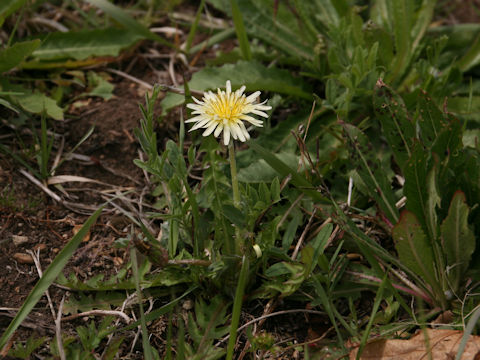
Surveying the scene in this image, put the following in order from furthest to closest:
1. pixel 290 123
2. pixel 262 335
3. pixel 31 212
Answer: pixel 290 123 < pixel 31 212 < pixel 262 335

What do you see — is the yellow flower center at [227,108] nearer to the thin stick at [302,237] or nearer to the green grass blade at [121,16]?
the thin stick at [302,237]

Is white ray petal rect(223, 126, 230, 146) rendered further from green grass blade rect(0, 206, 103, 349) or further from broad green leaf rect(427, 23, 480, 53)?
broad green leaf rect(427, 23, 480, 53)

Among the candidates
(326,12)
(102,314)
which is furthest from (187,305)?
(326,12)

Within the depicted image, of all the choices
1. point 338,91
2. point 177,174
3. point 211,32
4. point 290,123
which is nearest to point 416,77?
point 338,91

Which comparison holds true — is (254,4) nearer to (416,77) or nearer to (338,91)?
(338,91)

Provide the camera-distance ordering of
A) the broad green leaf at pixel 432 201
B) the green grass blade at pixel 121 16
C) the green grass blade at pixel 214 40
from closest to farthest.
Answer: the broad green leaf at pixel 432 201
the green grass blade at pixel 121 16
the green grass blade at pixel 214 40

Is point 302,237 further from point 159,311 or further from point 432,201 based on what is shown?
point 159,311

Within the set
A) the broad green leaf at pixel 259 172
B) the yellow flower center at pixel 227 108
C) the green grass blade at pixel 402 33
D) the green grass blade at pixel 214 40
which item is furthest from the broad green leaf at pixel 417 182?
the green grass blade at pixel 214 40
